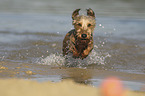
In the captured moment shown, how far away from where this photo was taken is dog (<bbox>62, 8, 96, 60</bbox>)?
19.6ft

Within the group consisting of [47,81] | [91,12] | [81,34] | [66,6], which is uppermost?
[66,6]

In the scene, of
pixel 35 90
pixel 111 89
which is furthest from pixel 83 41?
pixel 111 89

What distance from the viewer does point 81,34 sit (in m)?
5.82

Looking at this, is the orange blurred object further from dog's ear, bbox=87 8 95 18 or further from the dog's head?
dog's ear, bbox=87 8 95 18

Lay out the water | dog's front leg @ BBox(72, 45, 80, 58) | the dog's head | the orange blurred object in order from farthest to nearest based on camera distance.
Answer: the water < dog's front leg @ BBox(72, 45, 80, 58) < the dog's head < the orange blurred object

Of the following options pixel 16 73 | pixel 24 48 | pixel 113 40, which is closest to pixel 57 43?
pixel 24 48

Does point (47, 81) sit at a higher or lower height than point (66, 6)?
lower

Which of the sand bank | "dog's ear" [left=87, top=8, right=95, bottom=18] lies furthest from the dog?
the sand bank

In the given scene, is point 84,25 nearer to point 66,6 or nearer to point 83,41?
point 83,41

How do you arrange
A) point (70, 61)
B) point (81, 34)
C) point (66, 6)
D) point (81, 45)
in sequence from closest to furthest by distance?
point (81, 34)
point (81, 45)
point (70, 61)
point (66, 6)

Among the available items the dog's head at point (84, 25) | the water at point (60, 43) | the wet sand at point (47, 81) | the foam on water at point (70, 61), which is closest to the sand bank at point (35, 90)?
the wet sand at point (47, 81)

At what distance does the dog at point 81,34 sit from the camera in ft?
19.6

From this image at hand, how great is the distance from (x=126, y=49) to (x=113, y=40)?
4.74 feet

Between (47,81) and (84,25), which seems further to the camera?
(84,25)
